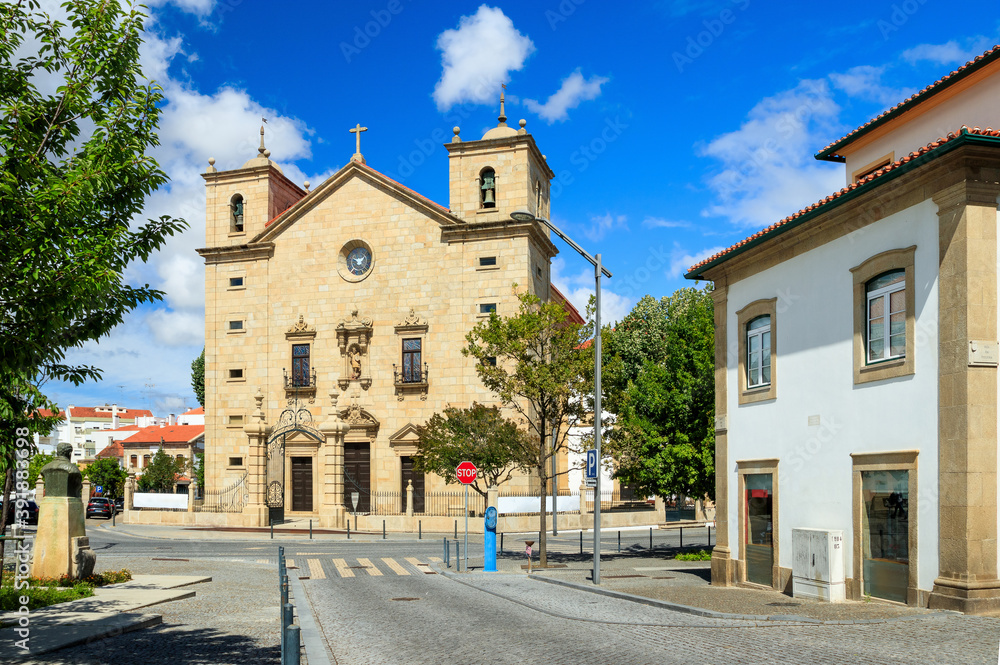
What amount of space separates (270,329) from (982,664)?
140ft

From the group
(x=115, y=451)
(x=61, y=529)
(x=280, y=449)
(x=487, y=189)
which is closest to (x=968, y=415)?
(x=61, y=529)

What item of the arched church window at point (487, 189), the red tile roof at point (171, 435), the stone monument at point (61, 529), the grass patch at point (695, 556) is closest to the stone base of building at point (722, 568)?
the grass patch at point (695, 556)

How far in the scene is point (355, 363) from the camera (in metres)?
45.9

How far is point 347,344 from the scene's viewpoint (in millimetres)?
45875

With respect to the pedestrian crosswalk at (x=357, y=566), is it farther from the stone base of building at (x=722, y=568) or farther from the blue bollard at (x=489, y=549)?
the stone base of building at (x=722, y=568)

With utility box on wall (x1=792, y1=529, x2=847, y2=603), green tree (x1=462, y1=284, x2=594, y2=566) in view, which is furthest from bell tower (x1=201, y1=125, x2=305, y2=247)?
utility box on wall (x1=792, y1=529, x2=847, y2=603)

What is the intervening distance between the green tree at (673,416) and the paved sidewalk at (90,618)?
44.3ft

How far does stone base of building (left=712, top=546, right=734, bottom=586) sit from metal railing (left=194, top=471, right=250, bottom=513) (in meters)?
31.7

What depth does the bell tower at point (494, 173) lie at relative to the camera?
145 feet

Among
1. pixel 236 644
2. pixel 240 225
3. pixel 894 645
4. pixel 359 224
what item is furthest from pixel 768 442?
pixel 240 225

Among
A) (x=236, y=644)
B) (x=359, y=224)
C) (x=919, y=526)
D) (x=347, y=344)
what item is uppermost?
(x=359, y=224)

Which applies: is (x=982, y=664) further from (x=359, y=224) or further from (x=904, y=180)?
(x=359, y=224)

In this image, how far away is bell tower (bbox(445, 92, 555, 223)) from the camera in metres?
44.3

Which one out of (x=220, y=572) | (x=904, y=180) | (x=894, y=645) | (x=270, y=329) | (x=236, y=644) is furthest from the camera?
(x=270, y=329)
